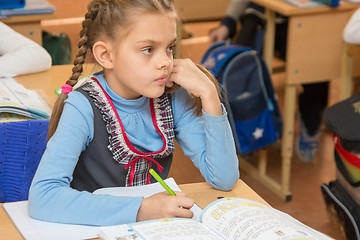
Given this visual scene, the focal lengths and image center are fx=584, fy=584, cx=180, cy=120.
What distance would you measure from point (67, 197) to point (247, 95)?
5.18 ft

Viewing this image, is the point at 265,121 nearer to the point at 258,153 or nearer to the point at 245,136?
the point at 245,136

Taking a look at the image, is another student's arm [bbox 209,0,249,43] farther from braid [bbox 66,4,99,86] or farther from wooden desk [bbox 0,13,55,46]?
braid [bbox 66,4,99,86]

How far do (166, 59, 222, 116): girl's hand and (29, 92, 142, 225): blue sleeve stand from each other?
9.1 inches

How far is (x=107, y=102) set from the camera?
1179 millimetres

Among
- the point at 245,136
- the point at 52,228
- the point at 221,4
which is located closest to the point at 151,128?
the point at 52,228

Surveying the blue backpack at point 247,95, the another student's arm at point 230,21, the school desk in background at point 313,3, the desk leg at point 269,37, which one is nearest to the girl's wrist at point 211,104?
the blue backpack at point 247,95

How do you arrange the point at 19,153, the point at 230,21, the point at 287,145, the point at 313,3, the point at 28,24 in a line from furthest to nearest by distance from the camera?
the point at 230,21, the point at 287,145, the point at 313,3, the point at 28,24, the point at 19,153

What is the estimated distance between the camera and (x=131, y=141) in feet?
3.91

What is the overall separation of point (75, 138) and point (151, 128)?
0.19m

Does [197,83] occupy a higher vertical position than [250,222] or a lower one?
higher

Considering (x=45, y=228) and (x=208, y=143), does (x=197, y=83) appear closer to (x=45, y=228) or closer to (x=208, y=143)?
(x=208, y=143)

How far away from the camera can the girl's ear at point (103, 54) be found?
1166 millimetres

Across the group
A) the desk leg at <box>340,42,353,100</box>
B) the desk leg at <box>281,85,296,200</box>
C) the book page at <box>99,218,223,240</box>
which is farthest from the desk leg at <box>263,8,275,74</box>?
the book page at <box>99,218,223,240</box>

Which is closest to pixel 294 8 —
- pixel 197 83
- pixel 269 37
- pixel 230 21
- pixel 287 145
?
pixel 269 37
